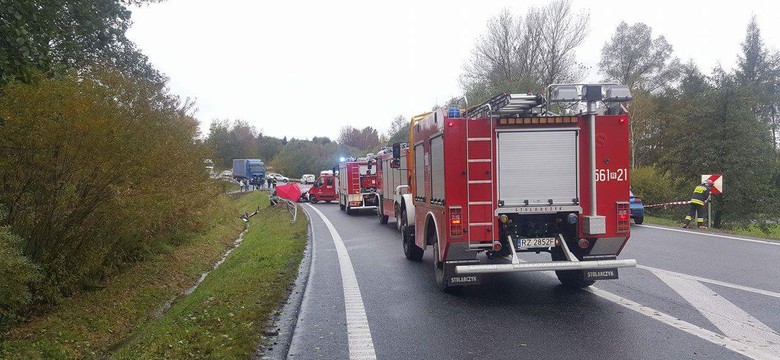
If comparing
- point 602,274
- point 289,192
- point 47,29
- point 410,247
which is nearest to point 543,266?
point 602,274

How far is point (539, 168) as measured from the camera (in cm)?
811

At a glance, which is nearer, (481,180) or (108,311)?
(481,180)

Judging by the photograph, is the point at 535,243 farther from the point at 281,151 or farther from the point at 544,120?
the point at 281,151

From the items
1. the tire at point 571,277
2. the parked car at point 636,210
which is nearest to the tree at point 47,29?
the tire at point 571,277

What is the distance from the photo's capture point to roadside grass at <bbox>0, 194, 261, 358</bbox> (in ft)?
31.7

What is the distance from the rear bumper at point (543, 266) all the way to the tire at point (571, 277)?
0.55 metres

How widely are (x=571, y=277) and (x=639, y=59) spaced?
45120mm

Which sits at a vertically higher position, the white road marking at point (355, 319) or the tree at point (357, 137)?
the tree at point (357, 137)

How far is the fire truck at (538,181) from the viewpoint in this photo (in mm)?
7934

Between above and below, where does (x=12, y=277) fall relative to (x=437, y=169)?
below

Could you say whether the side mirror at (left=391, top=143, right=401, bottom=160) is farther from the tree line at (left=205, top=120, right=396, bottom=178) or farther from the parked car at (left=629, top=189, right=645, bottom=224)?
the tree line at (left=205, top=120, right=396, bottom=178)

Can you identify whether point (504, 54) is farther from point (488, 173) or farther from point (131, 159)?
point (488, 173)

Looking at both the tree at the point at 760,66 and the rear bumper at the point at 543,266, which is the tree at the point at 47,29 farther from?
the tree at the point at 760,66

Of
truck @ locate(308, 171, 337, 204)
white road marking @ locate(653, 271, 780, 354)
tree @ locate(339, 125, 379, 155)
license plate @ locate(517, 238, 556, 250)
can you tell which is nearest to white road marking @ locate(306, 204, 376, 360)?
license plate @ locate(517, 238, 556, 250)
